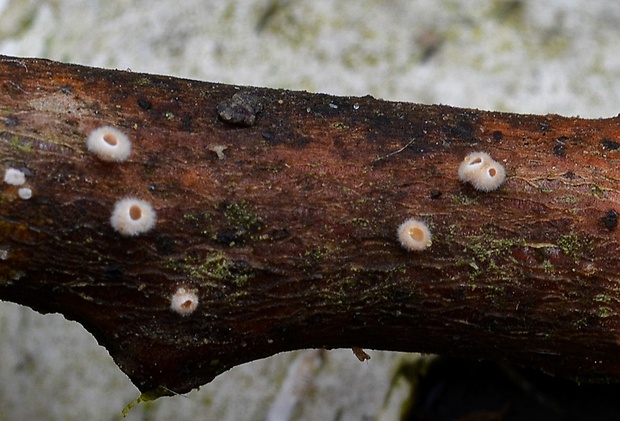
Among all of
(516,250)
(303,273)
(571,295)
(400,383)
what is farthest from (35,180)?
(400,383)

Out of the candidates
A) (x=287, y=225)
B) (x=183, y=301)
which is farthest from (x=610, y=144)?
(x=183, y=301)

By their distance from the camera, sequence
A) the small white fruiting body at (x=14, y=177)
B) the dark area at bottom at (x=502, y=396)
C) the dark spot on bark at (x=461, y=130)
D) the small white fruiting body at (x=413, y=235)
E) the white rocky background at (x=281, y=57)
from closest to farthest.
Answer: the small white fruiting body at (x=14, y=177) → the small white fruiting body at (x=413, y=235) → the dark spot on bark at (x=461, y=130) → the dark area at bottom at (x=502, y=396) → the white rocky background at (x=281, y=57)

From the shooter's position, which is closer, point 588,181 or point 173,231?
point 173,231

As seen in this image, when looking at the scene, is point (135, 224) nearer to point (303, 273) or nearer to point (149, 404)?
point (303, 273)

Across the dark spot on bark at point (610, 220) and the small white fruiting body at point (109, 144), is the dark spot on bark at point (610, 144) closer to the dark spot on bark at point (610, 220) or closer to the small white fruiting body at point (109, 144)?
the dark spot on bark at point (610, 220)

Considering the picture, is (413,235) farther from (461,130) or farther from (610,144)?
(610,144)

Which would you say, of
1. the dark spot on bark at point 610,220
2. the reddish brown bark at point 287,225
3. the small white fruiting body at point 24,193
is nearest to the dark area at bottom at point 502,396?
the reddish brown bark at point 287,225
